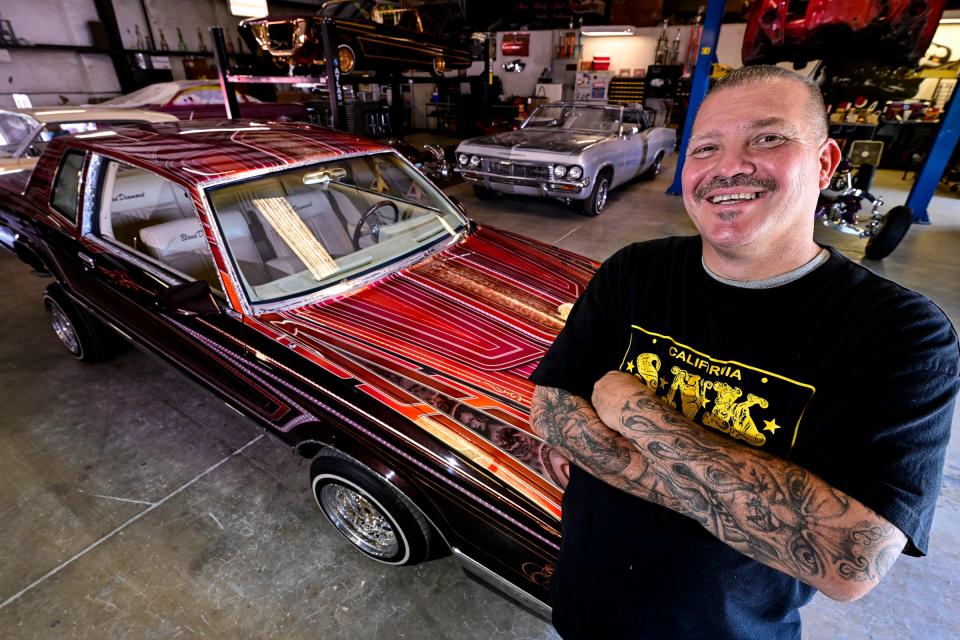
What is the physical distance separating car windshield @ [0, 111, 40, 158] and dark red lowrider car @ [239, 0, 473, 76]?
318 cm

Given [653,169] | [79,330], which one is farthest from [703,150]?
[653,169]

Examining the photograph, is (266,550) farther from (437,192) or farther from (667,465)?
(437,192)

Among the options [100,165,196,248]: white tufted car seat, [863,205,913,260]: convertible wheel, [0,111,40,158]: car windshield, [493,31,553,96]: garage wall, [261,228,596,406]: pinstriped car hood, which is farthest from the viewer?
[493,31,553,96]: garage wall

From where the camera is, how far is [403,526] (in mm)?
1593

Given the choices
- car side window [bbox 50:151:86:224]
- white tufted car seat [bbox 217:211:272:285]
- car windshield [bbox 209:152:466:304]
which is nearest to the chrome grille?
car windshield [bbox 209:152:466:304]

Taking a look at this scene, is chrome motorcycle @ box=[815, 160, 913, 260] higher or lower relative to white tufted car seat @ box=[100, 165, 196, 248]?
lower

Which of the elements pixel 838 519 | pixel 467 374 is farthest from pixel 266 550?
pixel 838 519

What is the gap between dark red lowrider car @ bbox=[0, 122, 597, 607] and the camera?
1.42m

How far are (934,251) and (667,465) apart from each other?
6.93 meters

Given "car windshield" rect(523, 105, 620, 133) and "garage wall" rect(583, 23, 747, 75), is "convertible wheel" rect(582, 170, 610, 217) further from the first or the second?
"garage wall" rect(583, 23, 747, 75)

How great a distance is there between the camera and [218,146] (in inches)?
86.8

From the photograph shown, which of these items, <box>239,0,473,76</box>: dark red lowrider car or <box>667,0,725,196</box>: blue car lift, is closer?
<box>239,0,473,76</box>: dark red lowrider car

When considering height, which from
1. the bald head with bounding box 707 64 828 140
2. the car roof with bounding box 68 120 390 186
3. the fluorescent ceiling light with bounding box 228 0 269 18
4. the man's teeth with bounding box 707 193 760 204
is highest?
the fluorescent ceiling light with bounding box 228 0 269 18

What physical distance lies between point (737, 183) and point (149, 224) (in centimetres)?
337
